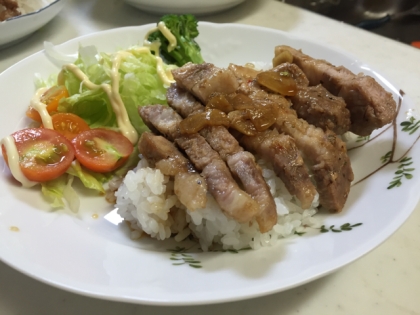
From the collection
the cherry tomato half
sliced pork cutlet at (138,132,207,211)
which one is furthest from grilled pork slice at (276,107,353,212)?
the cherry tomato half

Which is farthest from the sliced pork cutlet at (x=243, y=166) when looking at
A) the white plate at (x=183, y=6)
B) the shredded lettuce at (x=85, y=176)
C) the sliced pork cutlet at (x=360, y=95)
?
the white plate at (x=183, y=6)

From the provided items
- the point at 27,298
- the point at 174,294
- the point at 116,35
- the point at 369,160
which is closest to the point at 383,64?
the point at 369,160

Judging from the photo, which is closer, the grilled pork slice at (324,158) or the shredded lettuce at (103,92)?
the grilled pork slice at (324,158)

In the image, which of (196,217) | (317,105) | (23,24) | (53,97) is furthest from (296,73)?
(23,24)

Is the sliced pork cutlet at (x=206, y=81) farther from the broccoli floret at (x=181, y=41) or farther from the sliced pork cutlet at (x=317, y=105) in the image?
the broccoli floret at (x=181, y=41)

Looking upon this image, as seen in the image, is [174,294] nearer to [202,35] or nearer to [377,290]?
[377,290]

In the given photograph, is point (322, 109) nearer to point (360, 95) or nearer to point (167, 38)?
point (360, 95)
